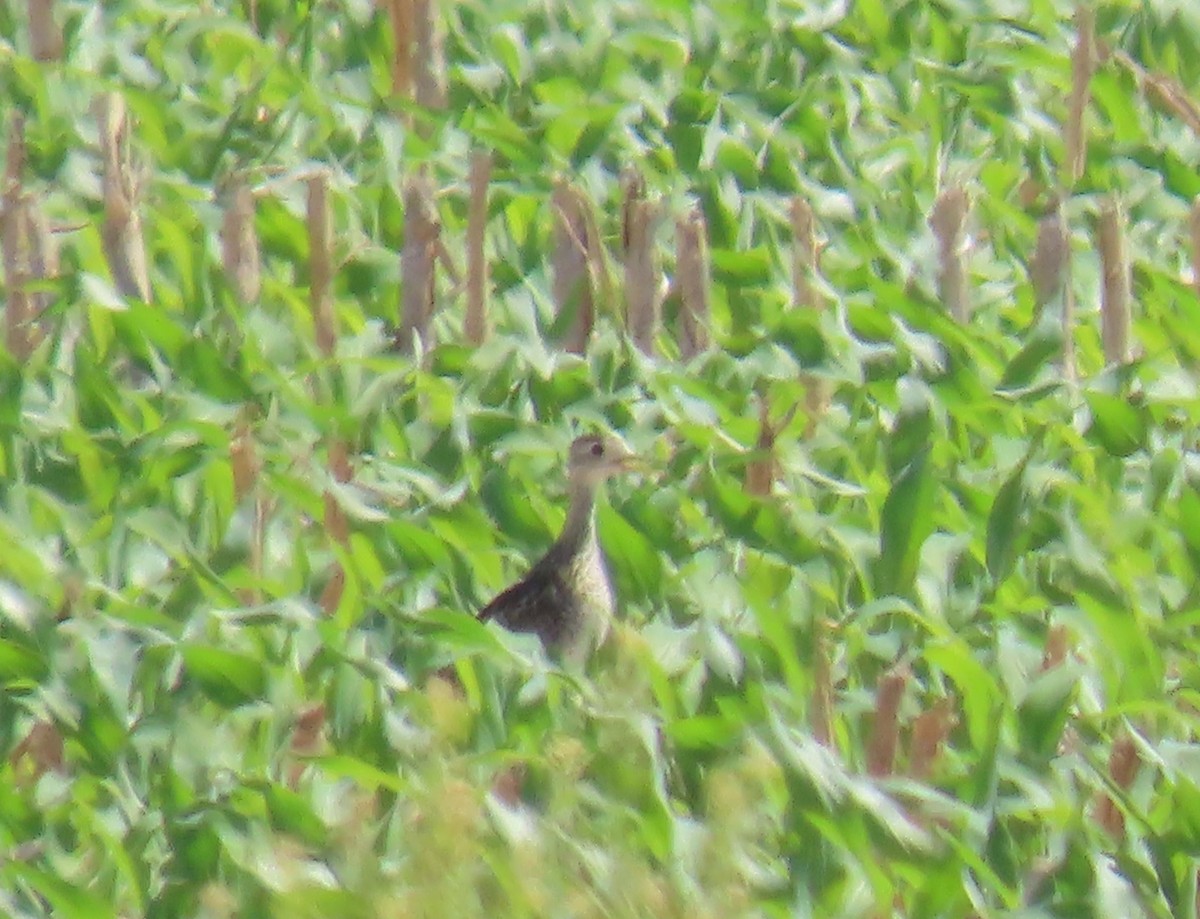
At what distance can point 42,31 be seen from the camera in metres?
8.58

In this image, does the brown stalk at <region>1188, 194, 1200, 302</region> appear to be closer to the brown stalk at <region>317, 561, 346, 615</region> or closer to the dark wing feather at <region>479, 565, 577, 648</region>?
the dark wing feather at <region>479, 565, 577, 648</region>

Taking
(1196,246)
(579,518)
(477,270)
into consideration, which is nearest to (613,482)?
(579,518)

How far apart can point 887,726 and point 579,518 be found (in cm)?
111

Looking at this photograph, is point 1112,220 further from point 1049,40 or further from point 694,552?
point 1049,40

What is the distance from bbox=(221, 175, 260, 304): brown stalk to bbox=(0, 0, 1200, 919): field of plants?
0.02 metres

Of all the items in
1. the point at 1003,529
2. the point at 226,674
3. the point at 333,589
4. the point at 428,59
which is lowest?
the point at 428,59

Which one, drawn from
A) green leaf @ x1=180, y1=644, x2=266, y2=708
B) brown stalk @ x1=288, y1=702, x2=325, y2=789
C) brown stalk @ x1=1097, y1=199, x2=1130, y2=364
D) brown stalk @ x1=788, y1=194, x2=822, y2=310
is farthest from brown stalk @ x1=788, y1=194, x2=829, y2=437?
green leaf @ x1=180, y1=644, x2=266, y2=708

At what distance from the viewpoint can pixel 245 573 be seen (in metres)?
5.63

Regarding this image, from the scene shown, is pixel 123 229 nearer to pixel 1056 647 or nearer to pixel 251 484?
pixel 251 484

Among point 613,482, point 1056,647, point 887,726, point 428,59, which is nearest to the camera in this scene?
point 887,726

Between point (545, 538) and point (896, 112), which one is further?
point (896, 112)

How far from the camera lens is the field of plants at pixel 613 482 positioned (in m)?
4.91

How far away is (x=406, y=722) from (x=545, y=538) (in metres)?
1.07

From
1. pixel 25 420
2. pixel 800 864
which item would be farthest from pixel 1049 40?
pixel 800 864
